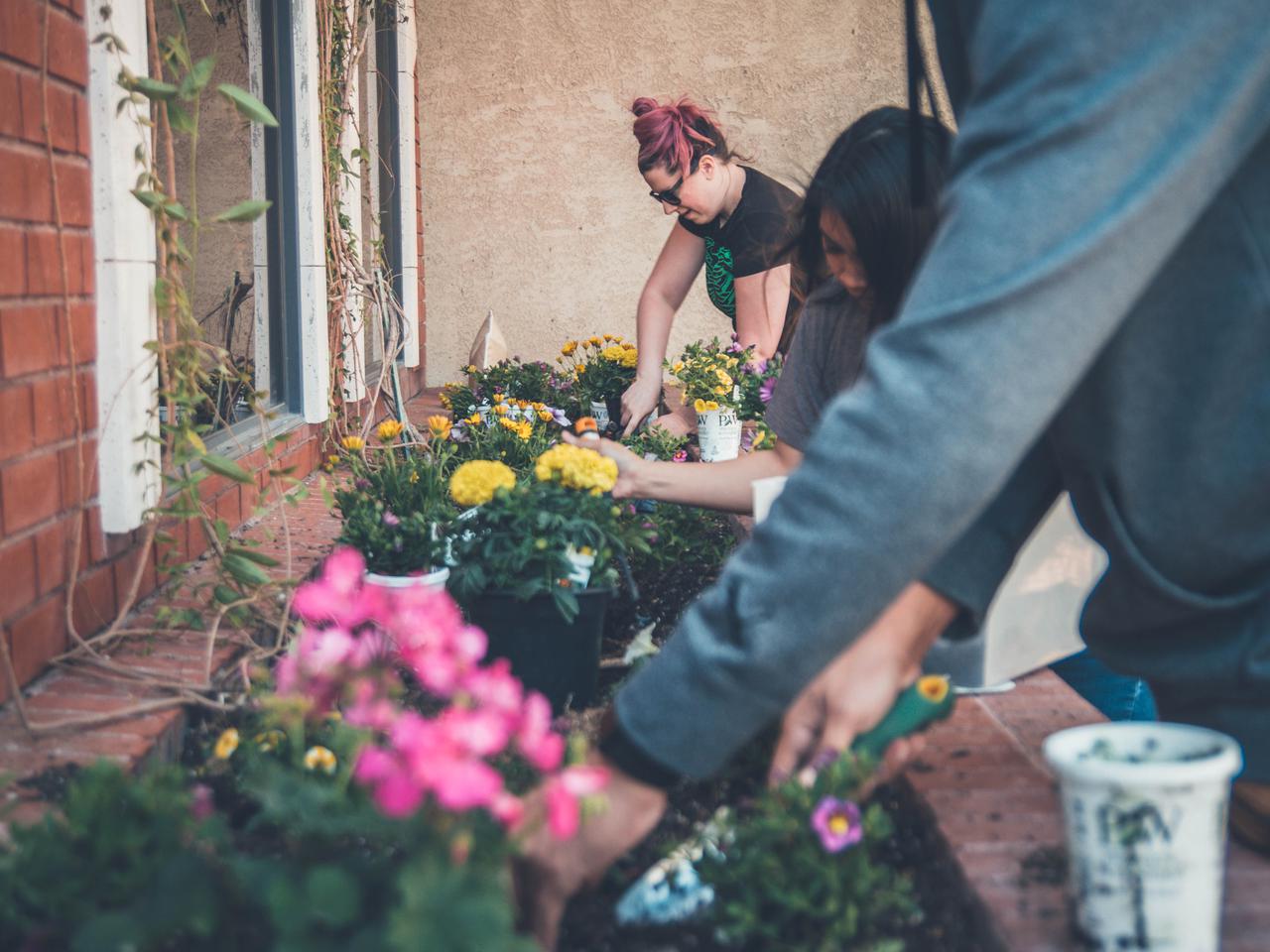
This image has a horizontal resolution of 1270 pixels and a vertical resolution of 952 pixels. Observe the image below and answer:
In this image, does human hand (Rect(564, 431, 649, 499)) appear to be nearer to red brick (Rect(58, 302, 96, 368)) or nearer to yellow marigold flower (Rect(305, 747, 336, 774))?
red brick (Rect(58, 302, 96, 368))

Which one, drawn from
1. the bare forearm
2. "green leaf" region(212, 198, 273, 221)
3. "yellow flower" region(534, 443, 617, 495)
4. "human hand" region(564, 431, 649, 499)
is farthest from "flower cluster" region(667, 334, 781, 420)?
"green leaf" region(212, 198, 273, 221)

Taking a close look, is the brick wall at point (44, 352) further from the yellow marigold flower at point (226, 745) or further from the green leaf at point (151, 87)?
the yellow marigold flower at point (226, 745)

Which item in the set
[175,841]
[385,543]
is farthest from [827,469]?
[385,543]

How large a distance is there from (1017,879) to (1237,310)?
68cm

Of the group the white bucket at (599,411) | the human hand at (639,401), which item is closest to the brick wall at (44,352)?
the human hand at (639,401)

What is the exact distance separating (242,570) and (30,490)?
464 millimetres

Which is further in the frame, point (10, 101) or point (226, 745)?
point (10, 101)

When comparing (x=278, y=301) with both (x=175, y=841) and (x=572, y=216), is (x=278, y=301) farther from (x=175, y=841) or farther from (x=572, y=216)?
(x=572, y=216)

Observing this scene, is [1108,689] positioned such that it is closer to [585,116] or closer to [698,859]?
[698,859]

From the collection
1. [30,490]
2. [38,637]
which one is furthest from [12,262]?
[38,637]

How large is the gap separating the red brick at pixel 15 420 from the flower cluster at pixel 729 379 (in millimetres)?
2231

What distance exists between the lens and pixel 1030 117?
0.92 metres

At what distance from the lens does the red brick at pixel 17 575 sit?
184cm

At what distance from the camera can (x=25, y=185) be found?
6.28 feet
